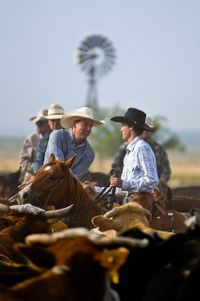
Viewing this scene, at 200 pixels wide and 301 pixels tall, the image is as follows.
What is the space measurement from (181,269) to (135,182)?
3.96 metres

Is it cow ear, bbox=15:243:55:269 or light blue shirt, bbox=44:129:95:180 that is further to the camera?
light blue shirt, bbox=44:129:95:180

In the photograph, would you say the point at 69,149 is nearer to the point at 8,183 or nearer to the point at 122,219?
the point at 122,219

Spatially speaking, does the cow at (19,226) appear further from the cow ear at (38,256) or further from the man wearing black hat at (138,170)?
the man wearing black hat at (138,170)

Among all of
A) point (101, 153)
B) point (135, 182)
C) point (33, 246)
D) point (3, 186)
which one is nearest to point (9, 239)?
point (33, 246)

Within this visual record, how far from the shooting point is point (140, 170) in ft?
30.8

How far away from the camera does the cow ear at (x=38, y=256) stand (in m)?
5.16

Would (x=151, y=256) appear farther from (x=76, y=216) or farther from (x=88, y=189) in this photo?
(x=88, y=189)

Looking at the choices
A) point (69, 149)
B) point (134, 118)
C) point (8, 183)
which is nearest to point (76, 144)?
point (69, 149)

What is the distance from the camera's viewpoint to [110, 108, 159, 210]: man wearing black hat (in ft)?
30.4

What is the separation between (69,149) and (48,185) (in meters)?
1.09

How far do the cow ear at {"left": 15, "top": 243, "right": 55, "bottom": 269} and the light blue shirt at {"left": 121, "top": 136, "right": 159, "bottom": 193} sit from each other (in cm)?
408

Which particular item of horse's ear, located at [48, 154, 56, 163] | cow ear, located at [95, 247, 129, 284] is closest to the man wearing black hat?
horse's ear, located at [48, 154, 56, 163]

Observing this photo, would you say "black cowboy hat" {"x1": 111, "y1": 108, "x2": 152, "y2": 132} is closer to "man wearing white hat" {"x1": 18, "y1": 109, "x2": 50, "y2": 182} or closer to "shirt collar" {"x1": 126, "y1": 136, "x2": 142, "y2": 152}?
"shirt collar" {"x1": 126, "y1": 136, "x2": 142, "y2": 152}

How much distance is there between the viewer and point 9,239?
6.96 m
